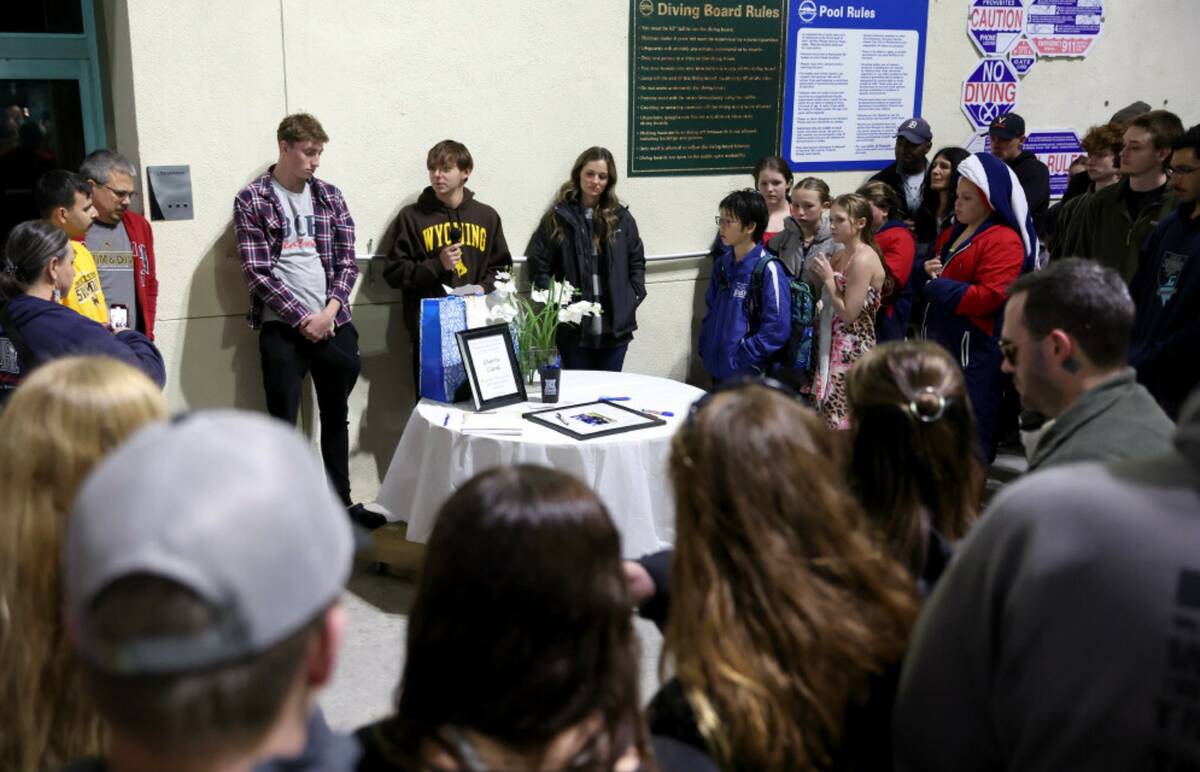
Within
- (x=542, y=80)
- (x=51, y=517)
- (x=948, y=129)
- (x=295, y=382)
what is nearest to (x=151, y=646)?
(x=51, y=517)

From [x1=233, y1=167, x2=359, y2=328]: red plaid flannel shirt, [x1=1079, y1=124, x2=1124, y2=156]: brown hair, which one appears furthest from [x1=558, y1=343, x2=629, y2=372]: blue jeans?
[x1=1079, y1=124, x2=1124, y2=156]: brown hair

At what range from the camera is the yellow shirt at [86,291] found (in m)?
3.45

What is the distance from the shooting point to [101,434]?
139cm

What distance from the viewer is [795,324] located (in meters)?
4.51

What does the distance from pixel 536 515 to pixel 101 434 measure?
69cm

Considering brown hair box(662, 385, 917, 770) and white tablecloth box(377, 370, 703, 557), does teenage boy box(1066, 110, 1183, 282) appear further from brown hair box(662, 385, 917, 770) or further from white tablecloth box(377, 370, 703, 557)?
brown hair box(662, 385, 917, 770)

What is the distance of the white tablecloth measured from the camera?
3.30 m

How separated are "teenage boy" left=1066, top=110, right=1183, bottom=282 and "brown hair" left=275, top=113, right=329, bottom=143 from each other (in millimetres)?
3398

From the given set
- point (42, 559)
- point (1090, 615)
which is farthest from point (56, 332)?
→ point (1090, 615)

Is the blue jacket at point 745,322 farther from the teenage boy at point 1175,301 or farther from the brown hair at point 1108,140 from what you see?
the brown hair at point 1108,140

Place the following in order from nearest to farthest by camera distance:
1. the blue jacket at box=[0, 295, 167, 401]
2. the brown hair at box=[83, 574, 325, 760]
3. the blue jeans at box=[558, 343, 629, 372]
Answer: the brown hair at box=[83, 574, 325, 760] → the blue jacket at box=[0, 295, 167, 401] → the blue jeans at box=[558, 343, 629, 372]

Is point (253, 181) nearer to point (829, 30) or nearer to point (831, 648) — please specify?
point (829, 30)

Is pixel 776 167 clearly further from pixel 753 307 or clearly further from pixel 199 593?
pixel 199 593

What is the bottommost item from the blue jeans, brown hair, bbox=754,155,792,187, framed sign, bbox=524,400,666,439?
the blue jeans
